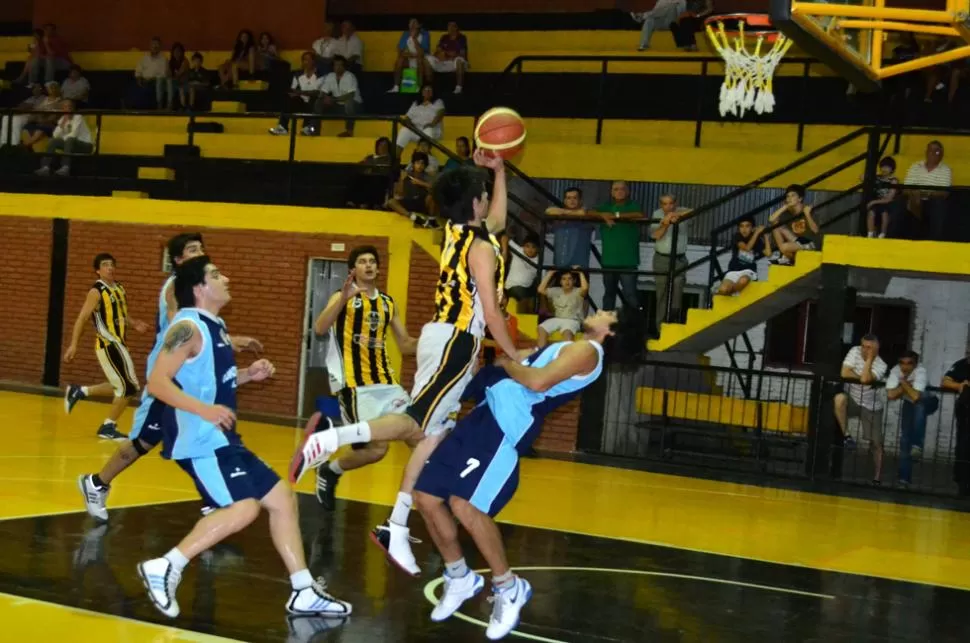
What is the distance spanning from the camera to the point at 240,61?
2491 centimetres

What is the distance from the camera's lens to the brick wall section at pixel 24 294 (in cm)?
2089

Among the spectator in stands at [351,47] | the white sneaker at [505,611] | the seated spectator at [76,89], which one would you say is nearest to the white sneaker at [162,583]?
the white sneaker at [505,611]

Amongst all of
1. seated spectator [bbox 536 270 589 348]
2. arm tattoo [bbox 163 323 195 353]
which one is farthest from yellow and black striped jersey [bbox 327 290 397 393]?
seated spectator [bbox 536 270 589 348]

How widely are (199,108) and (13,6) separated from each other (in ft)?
27.9

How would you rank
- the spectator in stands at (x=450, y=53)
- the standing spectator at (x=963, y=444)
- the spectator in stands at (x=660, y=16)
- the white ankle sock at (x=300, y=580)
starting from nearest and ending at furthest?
the white ankle sock at (x=300, y=580) → the standing spectator at (x=963, y=444) → the spectator in stands at (x=660, y=16) → the spectator in stands at (x=450, y=53)

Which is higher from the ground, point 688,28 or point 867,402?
point 688,28

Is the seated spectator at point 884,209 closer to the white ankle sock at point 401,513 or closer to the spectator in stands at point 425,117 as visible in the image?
the spectator in stands at point 425,117

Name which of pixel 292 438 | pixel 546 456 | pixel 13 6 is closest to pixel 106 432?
pixel 292 438

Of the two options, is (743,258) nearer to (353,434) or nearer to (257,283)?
(257,283)

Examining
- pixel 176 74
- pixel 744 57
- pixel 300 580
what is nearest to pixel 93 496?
pixel 300 580

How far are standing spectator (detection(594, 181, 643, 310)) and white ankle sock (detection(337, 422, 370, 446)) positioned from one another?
8.79 metres

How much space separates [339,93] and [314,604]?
1628 cm

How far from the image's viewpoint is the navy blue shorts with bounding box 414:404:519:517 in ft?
23.6

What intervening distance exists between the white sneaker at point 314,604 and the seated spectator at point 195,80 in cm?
1759
